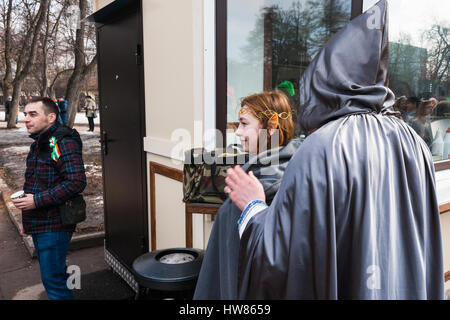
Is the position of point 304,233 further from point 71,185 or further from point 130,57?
point 130,57

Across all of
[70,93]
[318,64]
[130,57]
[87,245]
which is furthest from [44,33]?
[318,64]

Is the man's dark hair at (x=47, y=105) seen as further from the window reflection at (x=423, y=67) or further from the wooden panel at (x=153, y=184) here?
the window reflection at (x=423, y=67)

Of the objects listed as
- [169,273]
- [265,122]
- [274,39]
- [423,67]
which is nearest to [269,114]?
[265,122]

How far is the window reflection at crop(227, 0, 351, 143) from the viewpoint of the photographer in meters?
2.81

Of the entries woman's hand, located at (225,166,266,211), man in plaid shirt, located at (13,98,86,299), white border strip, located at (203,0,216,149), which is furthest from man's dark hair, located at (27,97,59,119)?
woman's hand, located at (225,166,266,211)

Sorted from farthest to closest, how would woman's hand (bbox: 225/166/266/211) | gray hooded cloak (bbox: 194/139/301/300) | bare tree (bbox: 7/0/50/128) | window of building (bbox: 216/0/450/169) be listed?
bare tree (bbox: 7/0/50/128)
window of building (bbox: 216/0/450/169)
gray hooded cloak (bbox: 194/139/301/300)
woman's hand (bbox: 225/166/266/211)

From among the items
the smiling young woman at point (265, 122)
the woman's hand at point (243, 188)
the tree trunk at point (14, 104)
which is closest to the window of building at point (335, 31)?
the smiling young woman at point (265, 122)

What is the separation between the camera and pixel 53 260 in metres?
2.76

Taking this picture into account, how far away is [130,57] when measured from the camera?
10.9 ft

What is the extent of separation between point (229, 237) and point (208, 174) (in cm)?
41

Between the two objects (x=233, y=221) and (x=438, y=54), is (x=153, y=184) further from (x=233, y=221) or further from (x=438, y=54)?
(x=438, y=54)

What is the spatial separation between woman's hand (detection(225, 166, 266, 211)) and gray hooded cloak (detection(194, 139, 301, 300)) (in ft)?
0.42

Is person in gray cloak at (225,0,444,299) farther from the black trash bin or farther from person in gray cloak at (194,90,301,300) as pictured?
the black trash bin

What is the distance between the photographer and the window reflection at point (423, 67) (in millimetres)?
3328
